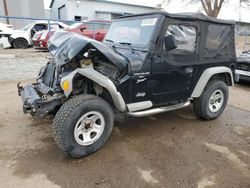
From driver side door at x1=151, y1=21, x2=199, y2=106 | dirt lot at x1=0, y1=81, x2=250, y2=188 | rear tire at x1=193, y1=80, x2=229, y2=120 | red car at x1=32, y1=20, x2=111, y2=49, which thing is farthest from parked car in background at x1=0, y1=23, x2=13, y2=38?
rear tire at x1=193, y1=80, x2=229, y2=120

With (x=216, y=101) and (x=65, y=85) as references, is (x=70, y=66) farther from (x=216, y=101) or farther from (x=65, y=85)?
(x=216, y=101)

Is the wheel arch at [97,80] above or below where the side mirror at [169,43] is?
below

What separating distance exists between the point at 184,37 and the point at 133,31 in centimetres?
88

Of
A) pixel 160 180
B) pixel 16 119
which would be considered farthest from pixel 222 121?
pixel 16 119

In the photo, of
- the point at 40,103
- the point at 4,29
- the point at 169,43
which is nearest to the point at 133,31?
the point at 169,43

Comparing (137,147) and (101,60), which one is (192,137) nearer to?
(137,147)

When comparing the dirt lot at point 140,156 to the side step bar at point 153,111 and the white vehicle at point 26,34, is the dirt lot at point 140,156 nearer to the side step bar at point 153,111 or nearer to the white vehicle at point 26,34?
the side step bar at point 153,111

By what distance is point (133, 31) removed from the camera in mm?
3764

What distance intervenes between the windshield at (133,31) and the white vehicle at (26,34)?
7883 mm

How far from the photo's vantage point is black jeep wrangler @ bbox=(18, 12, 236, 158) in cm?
292

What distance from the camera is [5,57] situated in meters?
7.17

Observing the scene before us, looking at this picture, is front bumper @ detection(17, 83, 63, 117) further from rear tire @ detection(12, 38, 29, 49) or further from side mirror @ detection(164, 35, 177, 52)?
rear tire @ detection(12, 38, 29, 49)

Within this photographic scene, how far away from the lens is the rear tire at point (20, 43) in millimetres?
11492

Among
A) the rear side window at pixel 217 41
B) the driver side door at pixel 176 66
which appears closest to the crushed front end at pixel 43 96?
the driver side door at pixel 176 66
